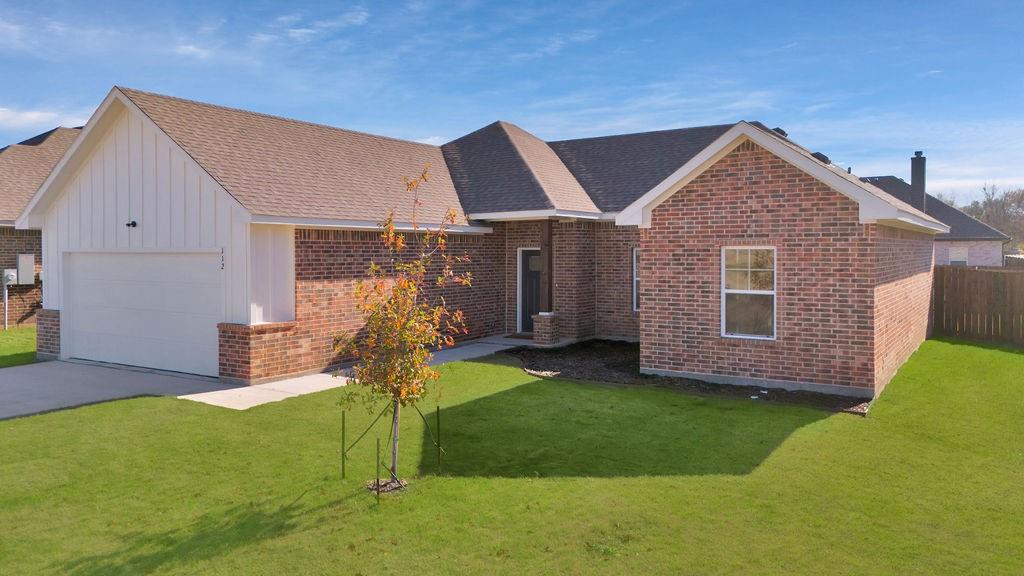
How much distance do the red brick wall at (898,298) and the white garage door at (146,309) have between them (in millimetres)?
10998

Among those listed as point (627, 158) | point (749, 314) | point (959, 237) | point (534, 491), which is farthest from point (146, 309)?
point (959, 237)

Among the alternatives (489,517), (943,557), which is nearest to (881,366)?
(943,557)

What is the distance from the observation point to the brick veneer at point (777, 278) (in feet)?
36.0

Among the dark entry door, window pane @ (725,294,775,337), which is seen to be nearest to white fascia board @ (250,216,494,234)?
the dark entry door

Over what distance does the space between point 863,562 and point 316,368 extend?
10.1 meters

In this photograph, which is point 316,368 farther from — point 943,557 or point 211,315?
point 943,557

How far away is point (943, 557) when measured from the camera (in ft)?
18.2

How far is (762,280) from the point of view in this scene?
461 inches

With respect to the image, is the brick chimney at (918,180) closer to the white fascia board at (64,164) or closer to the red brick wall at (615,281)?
the red brick wall at (615,281)

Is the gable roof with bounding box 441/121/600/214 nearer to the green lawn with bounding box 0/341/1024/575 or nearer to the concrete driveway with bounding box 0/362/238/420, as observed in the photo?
the green lawn with bounding box 0/341/1024/575

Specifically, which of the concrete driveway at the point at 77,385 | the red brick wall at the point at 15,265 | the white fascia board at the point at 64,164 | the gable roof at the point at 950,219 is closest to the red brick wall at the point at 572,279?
the concrete driveway at the point at 77,385

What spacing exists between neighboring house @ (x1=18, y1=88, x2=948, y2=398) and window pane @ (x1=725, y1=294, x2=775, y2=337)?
26 millimetres

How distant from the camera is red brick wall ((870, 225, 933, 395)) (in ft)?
37.2

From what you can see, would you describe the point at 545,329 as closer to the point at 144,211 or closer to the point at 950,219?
the point at 144,211
